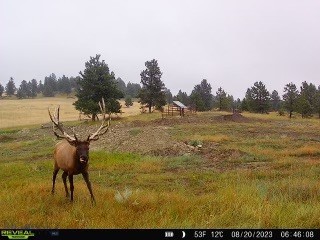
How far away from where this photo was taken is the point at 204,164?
58.5ft

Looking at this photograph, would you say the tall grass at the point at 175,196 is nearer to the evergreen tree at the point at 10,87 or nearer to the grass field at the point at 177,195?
the grass field at the point at 177,195

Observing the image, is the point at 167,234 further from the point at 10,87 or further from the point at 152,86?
the point at 10,87

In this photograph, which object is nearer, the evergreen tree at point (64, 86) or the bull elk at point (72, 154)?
the bull elk at point (72, 154)

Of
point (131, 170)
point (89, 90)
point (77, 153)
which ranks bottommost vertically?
point (131, 170)

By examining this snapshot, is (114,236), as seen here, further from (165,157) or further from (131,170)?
(165,157)

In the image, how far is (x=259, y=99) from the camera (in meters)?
75.8

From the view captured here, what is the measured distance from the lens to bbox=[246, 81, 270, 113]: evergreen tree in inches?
2891

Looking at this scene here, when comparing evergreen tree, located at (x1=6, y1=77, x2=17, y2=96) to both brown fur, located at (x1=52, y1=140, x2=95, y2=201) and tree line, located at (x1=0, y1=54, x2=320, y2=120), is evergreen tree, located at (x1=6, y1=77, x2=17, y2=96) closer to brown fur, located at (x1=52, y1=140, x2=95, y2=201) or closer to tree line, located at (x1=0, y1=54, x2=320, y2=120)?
tree line, located at (x1=0, y1=54, x2=320, y2=120)

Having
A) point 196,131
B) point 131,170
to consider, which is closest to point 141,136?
point 196,131

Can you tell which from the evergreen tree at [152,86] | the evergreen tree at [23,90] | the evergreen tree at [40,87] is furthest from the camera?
the evergreen tree at [40,87]

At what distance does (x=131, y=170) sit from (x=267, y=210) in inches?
Answer: 383

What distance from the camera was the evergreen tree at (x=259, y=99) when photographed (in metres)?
73.4

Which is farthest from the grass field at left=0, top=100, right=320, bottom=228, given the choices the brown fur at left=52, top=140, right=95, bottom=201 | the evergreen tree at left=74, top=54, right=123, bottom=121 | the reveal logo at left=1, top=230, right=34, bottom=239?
the evergreen tree at left=74, top=54, right=123, bottom=121

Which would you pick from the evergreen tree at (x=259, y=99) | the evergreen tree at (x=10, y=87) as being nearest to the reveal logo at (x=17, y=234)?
the evergreen tree at (x=259, y=99)
